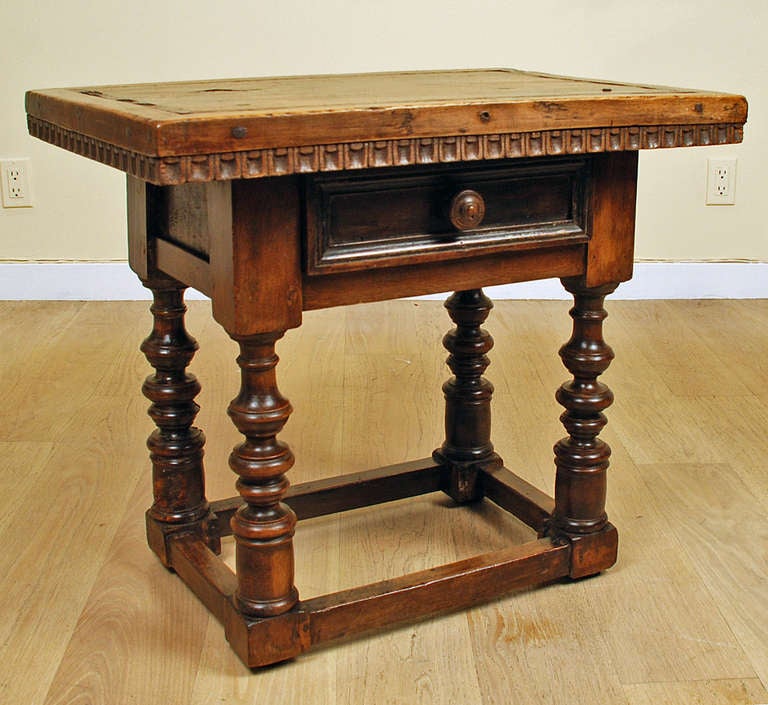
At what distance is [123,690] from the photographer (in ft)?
4.31

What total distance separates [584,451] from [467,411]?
10.7 inches

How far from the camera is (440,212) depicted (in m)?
1.27

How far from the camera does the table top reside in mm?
1086

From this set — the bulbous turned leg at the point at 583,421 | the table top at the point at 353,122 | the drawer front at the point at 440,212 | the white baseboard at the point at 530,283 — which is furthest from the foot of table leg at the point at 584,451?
the white baseboard at the point at 530,283

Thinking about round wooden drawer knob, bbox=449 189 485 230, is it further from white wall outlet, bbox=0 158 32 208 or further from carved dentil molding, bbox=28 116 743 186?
white wall outlet, bbox=0 158 32 208

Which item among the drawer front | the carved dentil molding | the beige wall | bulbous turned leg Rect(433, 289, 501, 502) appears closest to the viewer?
the carved dentil molding

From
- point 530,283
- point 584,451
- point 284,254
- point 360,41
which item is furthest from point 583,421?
point 360,41

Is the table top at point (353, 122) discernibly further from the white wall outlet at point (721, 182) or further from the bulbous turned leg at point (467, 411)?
the white wall outlet at point (721, 182)

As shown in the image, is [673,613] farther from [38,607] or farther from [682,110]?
[38,607]

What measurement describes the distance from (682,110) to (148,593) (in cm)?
90

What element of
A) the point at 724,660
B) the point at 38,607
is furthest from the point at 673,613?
the point at 38,607

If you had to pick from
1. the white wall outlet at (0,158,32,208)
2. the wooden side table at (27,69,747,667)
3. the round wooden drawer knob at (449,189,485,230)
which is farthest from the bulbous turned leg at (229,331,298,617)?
the white wall outlet at (0,158,32,208)

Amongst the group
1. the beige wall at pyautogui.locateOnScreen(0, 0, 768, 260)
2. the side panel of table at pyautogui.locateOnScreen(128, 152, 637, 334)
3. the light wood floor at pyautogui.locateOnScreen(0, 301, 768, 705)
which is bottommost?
the light wood floor at pyautogui.locateOnScreen(0, 301, 768, 705)

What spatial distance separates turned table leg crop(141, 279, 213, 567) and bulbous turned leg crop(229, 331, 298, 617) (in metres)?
0.24
